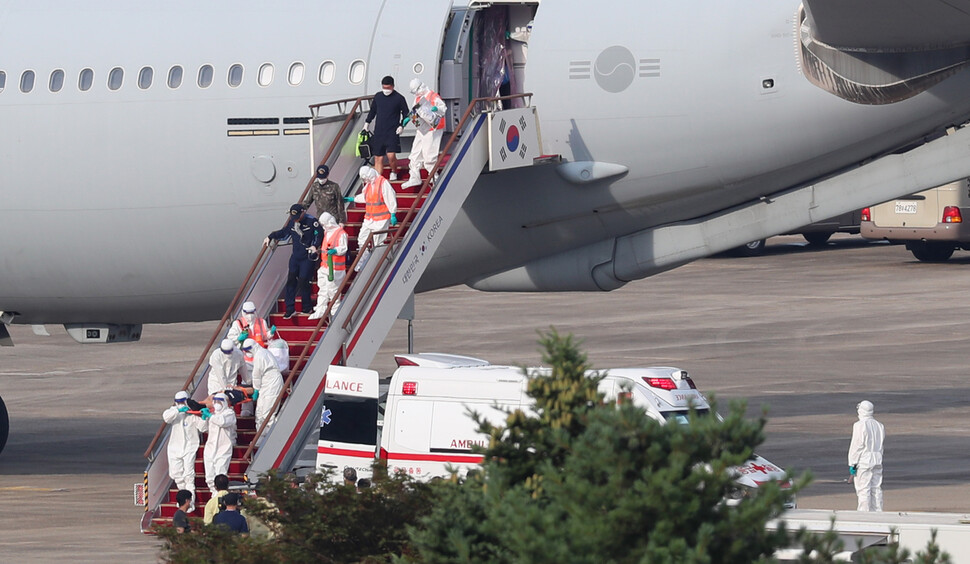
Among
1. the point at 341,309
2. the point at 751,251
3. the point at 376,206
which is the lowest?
the point at 341,309

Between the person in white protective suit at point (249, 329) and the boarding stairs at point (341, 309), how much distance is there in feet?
0.98

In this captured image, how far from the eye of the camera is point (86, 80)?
1089 inches

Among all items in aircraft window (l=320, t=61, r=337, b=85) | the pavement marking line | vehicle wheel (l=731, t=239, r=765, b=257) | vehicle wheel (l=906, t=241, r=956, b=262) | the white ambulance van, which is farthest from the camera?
vehicle wheel (l=731, t=239, r=765, b=257)

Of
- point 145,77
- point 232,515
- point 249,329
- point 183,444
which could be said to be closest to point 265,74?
point 145,77

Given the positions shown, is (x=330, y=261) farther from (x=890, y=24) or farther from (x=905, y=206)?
(x=905, y=206)

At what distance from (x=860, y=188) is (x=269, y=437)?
32.7ft

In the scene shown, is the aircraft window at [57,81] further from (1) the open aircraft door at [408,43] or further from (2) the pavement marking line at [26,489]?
(2) the pavement marking line at [26,489]

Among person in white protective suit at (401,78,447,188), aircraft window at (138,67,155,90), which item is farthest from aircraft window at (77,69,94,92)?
person in white protective suit at (401,78,447,188)

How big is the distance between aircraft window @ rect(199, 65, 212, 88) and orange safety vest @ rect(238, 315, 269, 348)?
421 centimetres

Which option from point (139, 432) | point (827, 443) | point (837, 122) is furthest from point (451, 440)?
point (139, 432)

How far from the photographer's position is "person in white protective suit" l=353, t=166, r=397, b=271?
25375 millimetres

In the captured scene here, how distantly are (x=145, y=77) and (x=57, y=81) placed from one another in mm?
1681

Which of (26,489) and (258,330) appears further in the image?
(26,489)

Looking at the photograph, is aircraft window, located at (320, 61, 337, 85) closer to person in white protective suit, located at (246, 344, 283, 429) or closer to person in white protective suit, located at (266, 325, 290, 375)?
person in white protective suit, located at (266, 325, 290, 375)
